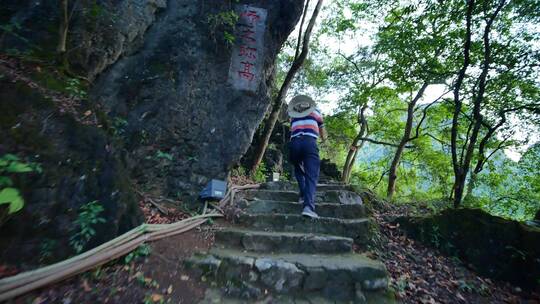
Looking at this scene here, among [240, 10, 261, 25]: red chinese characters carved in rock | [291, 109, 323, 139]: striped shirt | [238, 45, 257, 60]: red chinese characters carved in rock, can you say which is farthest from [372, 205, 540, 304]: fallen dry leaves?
[240, 10, 261, 25]: red chinese characters carved in rock

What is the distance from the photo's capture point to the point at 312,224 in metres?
3.94

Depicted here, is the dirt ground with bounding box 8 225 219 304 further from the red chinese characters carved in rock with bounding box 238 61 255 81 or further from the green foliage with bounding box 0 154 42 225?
the red chinese characters carved in rock with bounding box 238 61 255 81

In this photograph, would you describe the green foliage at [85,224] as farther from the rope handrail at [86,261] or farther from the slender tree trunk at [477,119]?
the slender tree trunk at [477,119]

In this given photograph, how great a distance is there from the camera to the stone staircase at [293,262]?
115 inches

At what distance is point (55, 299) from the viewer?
6.92ft

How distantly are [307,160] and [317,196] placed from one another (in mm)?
1145

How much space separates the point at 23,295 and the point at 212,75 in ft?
14.4

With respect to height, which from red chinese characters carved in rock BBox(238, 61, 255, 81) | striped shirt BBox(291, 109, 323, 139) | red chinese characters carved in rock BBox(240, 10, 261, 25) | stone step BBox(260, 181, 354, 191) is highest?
red chinese characters carved in rock BBox(240, 10, 261, 25)

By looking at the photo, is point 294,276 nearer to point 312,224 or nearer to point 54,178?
point 312,224

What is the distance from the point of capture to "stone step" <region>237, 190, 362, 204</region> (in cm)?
480

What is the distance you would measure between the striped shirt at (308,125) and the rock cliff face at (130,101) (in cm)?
146

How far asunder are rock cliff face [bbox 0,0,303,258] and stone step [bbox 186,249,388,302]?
3.73 ft

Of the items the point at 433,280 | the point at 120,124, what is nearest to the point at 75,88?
the point at 120,124

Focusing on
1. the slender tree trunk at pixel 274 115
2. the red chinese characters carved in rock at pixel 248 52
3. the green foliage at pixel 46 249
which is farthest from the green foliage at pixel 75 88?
the slender tree trunk at pixel 274 115
